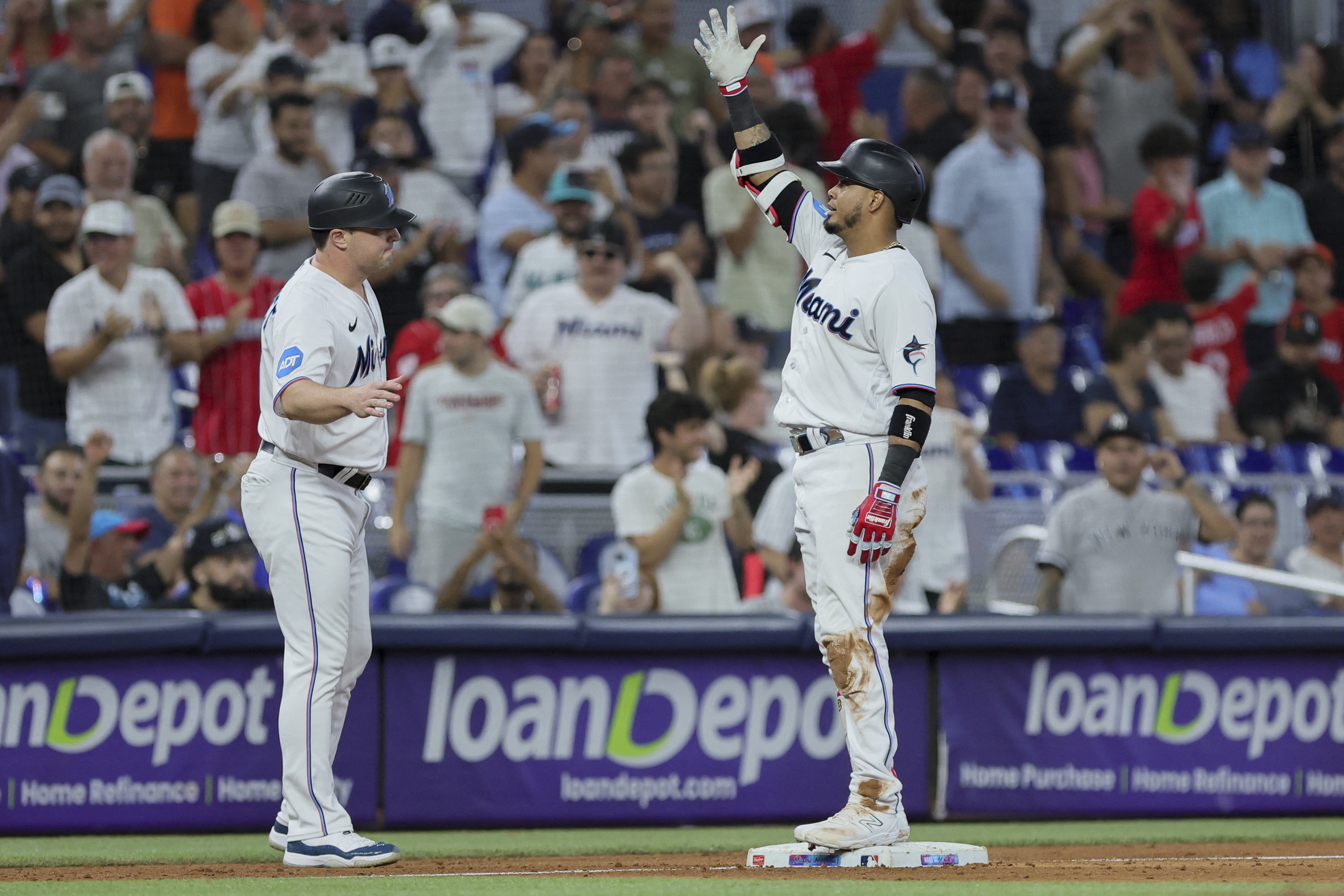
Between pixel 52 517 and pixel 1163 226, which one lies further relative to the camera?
pixel 1163 226

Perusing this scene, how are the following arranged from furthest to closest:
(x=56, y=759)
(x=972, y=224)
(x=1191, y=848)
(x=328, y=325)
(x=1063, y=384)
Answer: (x=972, y=224) < (x=1063, y=384) < (x=56, y=759) < (x=1191, y=848) < (x=328, y=325)

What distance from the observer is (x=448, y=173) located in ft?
37.4

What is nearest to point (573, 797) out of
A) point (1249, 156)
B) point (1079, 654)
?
point (1079, 654)

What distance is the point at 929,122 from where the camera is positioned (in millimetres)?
12297

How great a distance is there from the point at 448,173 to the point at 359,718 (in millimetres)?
5175

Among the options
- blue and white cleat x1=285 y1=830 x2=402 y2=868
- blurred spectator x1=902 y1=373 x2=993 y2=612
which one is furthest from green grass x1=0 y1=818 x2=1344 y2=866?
blurred spectator x1=902 y1=373 x2=993 y2=612

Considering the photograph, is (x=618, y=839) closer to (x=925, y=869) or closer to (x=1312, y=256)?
(x=925, y=869)

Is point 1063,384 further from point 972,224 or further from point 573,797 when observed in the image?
point 573,797

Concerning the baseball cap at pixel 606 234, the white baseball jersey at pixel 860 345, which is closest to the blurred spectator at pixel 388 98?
the baseball cap at pixel 606 234

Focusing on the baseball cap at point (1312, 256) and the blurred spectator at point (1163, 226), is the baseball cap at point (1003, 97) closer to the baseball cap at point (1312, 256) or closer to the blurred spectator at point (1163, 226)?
the blurred spectator at point (1163, 226)

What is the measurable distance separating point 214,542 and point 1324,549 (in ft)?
18.7

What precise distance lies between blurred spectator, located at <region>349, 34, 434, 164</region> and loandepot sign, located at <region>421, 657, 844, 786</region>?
15.7 feet

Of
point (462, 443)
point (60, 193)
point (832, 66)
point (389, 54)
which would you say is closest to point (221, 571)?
point (462, 443)

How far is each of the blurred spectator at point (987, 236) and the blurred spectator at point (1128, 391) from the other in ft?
2.85
